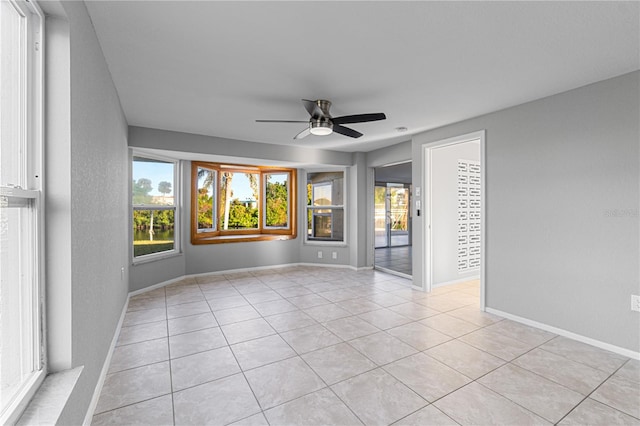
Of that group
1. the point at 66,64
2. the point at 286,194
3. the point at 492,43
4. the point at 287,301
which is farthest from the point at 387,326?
the point at 286,194

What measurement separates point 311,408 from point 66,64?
227cm

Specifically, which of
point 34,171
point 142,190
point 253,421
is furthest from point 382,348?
point 142,190

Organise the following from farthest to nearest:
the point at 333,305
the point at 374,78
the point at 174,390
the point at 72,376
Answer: the point at 333,305, the point at 374,78, the point at 174,390, the point at 72,376

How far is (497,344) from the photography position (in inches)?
106

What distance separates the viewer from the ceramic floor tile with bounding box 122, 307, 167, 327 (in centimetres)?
317

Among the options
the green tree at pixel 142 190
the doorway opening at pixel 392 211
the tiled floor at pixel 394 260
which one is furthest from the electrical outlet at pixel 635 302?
the green tree at pixel 142 190

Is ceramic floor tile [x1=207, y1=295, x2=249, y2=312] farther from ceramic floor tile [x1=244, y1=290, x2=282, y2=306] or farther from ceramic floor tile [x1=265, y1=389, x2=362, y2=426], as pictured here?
ceramic floor tile [x1=265, y1=389, x2=362, y2=426]

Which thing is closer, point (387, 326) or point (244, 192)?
point (387, 326)

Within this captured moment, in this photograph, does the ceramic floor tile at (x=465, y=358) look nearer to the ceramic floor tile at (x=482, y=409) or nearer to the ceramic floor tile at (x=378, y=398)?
the ceramic floor tile at (x=482, y=409)

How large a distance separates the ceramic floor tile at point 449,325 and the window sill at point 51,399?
2.92 m

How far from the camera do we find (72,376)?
135 cm

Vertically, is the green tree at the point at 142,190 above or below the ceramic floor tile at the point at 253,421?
above

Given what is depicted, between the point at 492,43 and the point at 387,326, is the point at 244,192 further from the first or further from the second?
the point at 492,43

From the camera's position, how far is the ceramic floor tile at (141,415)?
1.71m
